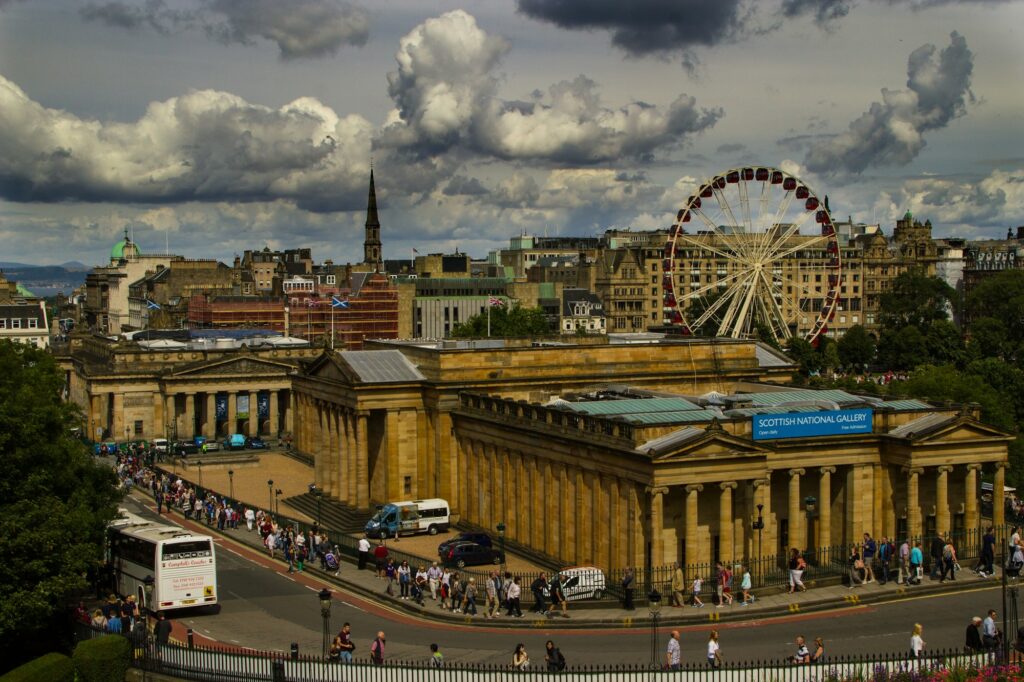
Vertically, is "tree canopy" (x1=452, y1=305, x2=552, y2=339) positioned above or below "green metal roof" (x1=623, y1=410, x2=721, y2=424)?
above

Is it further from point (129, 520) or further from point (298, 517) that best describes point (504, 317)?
point (129, 520)

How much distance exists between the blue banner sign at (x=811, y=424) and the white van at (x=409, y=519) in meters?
25.4

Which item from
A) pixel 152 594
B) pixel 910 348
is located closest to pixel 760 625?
pixel 152 594

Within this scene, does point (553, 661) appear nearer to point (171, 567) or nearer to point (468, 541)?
point (171, 567)

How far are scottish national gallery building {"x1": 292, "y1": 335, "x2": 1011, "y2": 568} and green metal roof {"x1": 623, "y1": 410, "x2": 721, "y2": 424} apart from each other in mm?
153

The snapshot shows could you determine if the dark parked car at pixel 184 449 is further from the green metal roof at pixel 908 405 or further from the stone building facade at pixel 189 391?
the green metal roof at pixel 908 405

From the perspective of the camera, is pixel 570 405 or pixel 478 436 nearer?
pixel 570 405

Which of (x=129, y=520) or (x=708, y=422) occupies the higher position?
(x=708, y=422)

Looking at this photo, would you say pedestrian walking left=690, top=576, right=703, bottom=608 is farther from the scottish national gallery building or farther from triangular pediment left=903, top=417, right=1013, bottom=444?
triangular pediment left=903, top=417, right=1013, bottom=444

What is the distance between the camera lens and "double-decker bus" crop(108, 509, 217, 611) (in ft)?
194

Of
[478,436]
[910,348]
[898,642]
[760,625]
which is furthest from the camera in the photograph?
[910,348]

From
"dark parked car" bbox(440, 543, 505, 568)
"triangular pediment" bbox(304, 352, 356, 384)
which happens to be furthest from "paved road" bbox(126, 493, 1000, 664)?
"triangular pediment" bbox(304, 352, 356, 384)

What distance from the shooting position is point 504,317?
196125mm

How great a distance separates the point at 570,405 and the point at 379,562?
14475 mm
